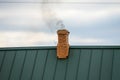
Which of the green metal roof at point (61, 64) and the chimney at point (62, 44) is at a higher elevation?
the chimney at point (62, 44)

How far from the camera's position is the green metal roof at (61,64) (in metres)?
19.8

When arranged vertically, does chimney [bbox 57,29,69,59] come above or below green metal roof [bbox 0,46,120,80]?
above

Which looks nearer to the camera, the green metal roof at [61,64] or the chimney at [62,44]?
the green metal roof at [61,64]

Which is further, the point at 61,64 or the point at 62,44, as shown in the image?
the point at 62,44

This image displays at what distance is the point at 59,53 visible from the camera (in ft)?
69.1

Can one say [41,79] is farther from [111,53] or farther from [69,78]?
[111,53]

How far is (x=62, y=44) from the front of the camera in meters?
21.2

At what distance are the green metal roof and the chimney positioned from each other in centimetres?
30

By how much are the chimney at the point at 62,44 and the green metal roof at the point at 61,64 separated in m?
0.30

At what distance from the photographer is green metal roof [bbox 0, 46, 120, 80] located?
19.8 meters

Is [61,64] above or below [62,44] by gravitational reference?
below

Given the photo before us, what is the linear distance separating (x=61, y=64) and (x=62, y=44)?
1.25 meters

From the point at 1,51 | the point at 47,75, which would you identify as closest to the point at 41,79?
the point at 47,75

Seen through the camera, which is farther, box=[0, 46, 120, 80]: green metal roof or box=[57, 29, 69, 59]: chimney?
box=[57, 29, 69, 59]: chimney
